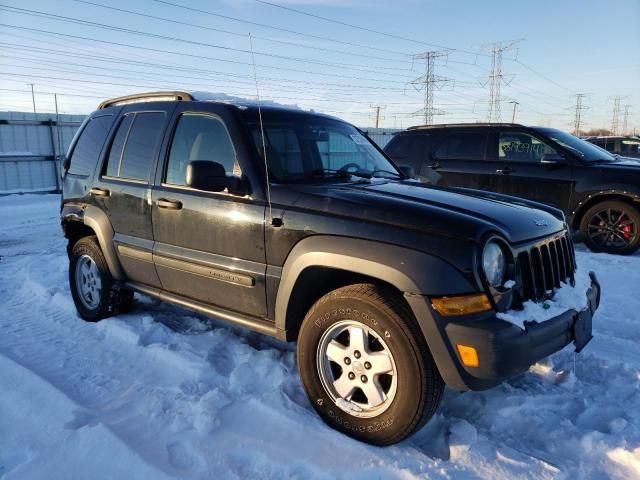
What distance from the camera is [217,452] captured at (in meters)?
2.62

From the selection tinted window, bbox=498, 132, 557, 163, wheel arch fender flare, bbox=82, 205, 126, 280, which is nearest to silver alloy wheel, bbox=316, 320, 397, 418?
wheel arch fender flare, bbox=82, 205, 126, 280

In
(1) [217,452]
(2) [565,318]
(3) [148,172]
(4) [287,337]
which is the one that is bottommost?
(1) [217,452]

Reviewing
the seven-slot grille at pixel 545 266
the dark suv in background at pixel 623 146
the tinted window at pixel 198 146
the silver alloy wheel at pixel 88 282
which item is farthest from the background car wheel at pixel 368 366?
the dark suv in background at pixel 623 146

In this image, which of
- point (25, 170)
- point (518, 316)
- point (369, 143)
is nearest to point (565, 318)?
point (518, 316)

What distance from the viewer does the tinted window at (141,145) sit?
3.98m

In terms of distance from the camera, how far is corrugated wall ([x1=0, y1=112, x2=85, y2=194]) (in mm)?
14594

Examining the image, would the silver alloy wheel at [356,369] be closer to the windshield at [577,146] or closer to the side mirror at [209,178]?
the side mirror at [209,178]

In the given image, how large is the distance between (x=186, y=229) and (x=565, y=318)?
99.3 inches

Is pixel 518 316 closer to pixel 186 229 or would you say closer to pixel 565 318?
pixel 565 318

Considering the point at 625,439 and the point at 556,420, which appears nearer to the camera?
the point at 625,439

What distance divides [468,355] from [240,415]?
4.55 ft

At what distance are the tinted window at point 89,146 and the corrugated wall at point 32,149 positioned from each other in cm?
1149

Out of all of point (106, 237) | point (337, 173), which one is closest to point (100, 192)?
point (106, 237)

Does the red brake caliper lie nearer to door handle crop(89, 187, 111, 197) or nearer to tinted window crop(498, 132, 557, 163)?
tinted window crop(498, 132, 557, 163)
